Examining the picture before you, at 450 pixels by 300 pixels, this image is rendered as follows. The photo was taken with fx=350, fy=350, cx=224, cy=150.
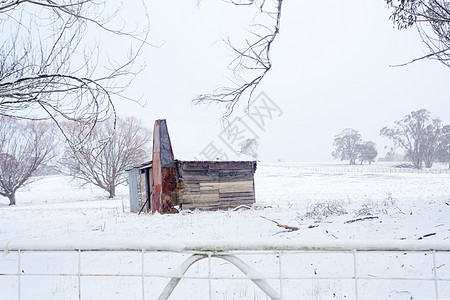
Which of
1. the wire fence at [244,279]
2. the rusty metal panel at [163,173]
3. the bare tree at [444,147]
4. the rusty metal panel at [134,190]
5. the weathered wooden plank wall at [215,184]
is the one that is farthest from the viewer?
the bare tree at [444,147]

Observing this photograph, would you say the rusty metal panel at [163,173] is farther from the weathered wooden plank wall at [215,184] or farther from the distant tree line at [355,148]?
the distant tree line at [355,148]

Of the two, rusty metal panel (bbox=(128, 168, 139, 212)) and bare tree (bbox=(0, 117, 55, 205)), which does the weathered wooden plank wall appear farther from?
bare tree (bbox=(0, 117, 55, 205))

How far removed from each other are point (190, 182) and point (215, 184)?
1.43m

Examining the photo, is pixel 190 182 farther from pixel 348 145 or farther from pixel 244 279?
pixel 348 145

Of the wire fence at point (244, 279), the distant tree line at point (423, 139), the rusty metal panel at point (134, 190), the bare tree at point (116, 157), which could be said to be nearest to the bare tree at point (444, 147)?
the distant tree line at point (423, 139)

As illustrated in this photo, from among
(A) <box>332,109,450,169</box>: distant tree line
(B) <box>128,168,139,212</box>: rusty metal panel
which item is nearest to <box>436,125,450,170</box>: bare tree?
(A) <box>332,109,450,169</box>: distant tree line

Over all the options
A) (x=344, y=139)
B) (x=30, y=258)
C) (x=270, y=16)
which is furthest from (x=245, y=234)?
(x=344, y=139)

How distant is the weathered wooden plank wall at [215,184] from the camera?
16953 millimetres

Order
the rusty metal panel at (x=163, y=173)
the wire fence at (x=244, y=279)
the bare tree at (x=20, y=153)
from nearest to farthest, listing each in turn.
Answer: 1. the wire fence at (x=244, y=279)
2. the rusty metal panel at (x=163, y=173)
3. the bare tree at (x=20, y=153)

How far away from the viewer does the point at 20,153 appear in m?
38.2

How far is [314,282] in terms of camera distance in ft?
17.0

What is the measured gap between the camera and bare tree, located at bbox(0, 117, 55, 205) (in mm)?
37000

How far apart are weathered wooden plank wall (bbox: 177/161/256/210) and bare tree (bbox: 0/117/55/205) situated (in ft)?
85.6

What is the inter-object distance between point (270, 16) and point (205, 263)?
4.51 metres
